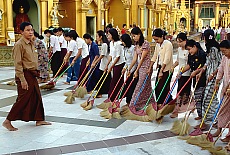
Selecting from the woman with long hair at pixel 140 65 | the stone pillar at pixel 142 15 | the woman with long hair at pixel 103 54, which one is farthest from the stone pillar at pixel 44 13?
the woman with long hair at pixel 140 65

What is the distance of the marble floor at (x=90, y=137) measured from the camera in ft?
14.6

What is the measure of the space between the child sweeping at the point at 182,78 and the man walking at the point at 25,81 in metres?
2.51

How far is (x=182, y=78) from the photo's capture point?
19.3ft

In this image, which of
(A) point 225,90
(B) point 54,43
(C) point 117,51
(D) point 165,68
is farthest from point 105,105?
(B) point 54,43

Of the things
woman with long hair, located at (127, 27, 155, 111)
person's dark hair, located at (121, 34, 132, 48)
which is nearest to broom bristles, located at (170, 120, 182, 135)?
woman with long hair, located at (127, 27, 155, 111)

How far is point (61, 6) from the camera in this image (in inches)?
776

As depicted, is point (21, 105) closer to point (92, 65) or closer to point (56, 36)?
point (92, 65)

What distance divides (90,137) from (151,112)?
1315 millimetres

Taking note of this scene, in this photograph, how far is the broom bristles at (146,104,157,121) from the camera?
5614 millimetres

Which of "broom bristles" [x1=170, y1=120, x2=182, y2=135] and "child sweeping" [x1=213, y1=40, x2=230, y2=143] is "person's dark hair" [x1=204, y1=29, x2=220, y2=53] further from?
"broom bristles" [x1=170, y1=120, x2=182, y2=135]

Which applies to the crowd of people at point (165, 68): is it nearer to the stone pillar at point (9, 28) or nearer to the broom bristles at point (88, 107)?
the broom bristles at point (88, 107)

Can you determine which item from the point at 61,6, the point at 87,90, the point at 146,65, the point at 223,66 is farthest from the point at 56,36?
the point at 61,6

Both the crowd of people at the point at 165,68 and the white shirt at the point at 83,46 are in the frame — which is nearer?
the crowd of people at the point at 165,68

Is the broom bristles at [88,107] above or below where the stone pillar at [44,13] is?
below
